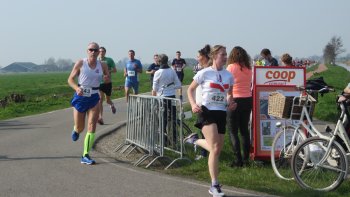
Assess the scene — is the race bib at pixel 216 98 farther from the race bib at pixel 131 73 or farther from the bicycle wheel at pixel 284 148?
the race bib at pixel 131 73

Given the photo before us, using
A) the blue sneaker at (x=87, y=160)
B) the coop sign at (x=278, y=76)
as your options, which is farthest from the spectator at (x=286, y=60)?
the blue sneaker at (x=87, y=160)

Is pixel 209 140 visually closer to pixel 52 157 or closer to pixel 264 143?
pixel 264 143

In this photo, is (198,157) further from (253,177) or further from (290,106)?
(290,106)

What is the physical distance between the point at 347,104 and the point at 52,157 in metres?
5.23

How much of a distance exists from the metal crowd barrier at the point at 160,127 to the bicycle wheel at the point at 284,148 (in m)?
1.55

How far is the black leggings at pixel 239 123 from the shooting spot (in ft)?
Answer: 25.9

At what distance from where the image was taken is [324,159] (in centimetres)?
622

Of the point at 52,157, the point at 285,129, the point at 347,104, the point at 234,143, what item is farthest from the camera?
the point at 52,157

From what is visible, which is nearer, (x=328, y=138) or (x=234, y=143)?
(x=328, y=138)

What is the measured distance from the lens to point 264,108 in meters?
8.27

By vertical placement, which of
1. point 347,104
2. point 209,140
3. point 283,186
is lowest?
point 283,186

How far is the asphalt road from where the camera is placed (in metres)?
6.30

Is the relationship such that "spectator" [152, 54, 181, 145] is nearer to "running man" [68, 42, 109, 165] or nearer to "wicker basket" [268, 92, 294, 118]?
"running man" [68, 42, 109, 165]

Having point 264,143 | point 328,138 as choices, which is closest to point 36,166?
point 264,143
